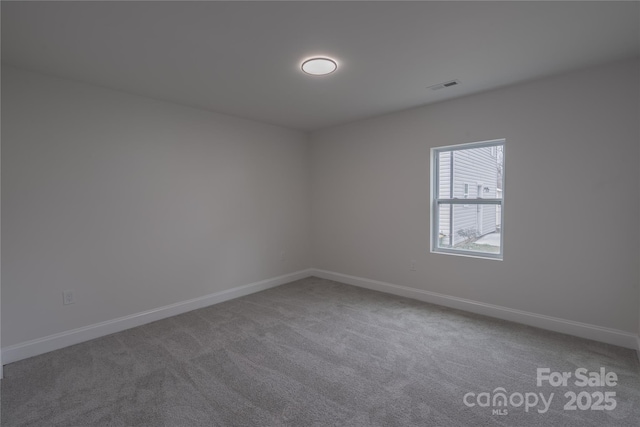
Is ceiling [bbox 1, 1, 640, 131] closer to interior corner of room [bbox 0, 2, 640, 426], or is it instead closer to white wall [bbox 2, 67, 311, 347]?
interior corner of room [bbox 0, 2, 640, 426]

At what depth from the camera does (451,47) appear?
2.33m

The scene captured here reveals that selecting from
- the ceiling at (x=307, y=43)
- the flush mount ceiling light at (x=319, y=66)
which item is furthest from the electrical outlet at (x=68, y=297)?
the flush mount ceiling light at (x=319, y=66)

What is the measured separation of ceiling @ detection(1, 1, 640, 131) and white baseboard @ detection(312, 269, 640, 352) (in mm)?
2358

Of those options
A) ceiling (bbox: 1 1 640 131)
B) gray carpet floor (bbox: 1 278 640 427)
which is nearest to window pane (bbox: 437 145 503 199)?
ceiling (bbox: 1 1 640 131)

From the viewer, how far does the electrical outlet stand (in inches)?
111

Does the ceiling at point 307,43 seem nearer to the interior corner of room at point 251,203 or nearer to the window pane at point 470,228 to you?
the interior corner of room at point 251,203

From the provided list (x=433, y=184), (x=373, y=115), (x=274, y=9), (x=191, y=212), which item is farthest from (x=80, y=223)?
(x=433, y=184)

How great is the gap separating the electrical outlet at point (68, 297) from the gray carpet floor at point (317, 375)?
0.43 m

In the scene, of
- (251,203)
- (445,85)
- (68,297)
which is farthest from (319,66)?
(68,297)

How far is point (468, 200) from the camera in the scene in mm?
3623

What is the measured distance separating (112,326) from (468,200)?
4.13 meters

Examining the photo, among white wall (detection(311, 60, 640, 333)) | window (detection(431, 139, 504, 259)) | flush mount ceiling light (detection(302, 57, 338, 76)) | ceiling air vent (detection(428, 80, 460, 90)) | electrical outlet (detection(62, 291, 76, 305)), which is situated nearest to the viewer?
flush mount ceiling light (detection(302, 57, 338, 76))

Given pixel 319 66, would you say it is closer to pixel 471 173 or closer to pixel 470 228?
pixel 471 173

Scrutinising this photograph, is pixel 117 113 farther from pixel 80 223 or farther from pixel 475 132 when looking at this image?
pixel 475 132
